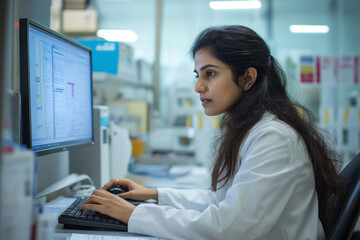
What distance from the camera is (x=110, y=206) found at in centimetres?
83

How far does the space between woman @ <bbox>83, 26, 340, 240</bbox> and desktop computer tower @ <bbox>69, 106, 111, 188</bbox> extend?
0.21 m

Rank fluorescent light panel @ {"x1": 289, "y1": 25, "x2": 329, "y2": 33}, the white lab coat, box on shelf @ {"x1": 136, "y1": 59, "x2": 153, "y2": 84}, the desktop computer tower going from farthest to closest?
fluorescent light panel @ {"x1": 289, "y1": 25, "x2": 329, "y2": 33}
box on shelf @ {"x1": 136, "y1": 59, "x2": 153, "y2": 84}
the desktop computer tower
the white lab coat

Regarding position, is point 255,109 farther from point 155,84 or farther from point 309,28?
point 309,28

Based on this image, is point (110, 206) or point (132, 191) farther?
point (132, 191)

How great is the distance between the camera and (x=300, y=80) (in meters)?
3.24

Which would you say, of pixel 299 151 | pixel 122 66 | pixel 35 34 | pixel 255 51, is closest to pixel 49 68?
pixel 35 34

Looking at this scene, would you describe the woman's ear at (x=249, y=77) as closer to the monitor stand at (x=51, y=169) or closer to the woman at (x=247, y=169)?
the woman at (x=247, y=169)

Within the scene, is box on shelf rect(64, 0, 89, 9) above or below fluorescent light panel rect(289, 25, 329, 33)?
above

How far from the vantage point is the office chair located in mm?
767

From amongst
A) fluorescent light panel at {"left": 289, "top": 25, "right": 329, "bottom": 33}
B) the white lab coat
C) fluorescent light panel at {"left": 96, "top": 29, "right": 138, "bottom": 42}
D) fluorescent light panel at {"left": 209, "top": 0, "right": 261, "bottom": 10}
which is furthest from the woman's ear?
fluorescent light panel at {"left": 96, "top": 29, "right": 138, "bottom": 42}

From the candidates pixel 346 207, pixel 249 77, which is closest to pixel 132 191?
pixel 249 77

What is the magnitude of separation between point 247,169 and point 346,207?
266 millimetres

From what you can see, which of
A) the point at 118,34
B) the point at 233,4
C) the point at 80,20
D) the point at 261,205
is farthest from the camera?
the point at 118,34

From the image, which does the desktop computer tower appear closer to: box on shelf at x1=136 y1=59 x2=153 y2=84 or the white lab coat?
the white lab coat
